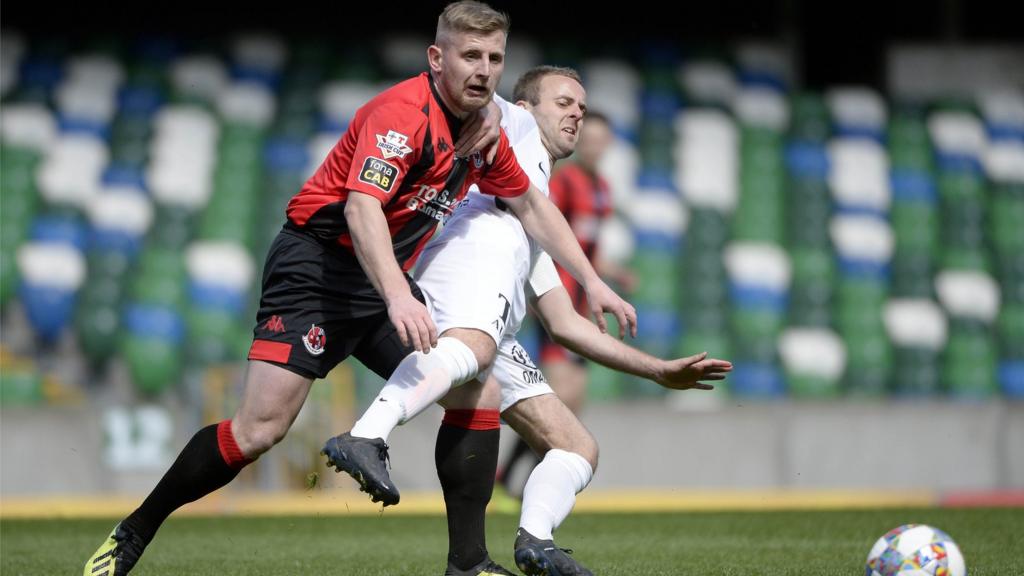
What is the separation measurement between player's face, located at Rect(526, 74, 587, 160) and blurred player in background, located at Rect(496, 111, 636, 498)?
281 centimetres

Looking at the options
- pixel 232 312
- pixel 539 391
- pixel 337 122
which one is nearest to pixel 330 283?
pixel 539 391

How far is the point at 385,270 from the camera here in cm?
424

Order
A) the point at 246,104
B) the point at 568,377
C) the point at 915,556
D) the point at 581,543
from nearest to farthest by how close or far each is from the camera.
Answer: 1. the point at 915,556
2. the point at 581,543
3. the point at 568,377
4. the point at 246,104

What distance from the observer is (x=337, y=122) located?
14.5 metres

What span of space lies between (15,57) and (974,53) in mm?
10457

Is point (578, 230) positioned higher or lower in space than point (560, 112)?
lower

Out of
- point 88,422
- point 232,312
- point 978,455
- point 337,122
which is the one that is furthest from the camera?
point 337,122

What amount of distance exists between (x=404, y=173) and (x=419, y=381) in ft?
2.12

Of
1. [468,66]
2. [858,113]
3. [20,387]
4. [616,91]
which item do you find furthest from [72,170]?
[468,66]

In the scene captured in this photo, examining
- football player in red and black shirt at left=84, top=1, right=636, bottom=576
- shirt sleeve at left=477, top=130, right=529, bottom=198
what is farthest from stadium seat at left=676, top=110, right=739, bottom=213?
football player in red and black shirt at left=84, top=1, right=636, bottom=576

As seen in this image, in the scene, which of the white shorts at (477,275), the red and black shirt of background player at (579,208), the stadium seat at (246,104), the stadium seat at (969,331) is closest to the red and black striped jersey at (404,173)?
the white shorts at (477,275)

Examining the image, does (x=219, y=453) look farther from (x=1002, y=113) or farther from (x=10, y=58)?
(x=1002, y=113)

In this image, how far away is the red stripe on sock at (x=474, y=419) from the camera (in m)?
4.76

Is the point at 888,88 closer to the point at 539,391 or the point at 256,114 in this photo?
the point at 256,114
